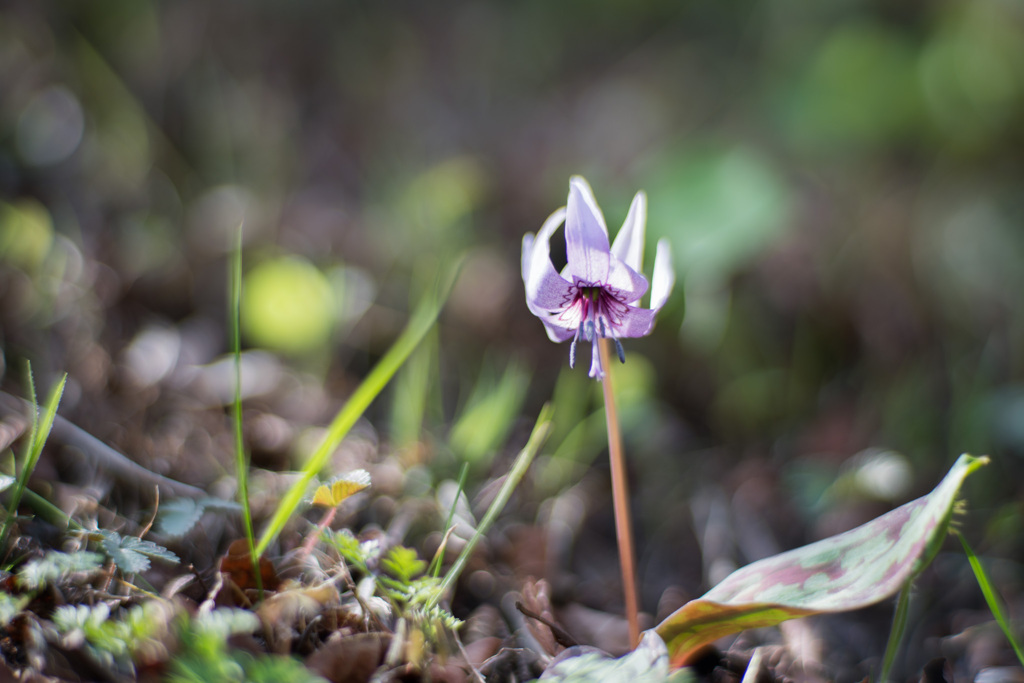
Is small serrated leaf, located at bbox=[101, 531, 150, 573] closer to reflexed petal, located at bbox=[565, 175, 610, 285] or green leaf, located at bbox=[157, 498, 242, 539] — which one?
green leaf, located at bbox=[157, 498, 242, 539]

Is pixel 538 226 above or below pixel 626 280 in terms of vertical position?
above

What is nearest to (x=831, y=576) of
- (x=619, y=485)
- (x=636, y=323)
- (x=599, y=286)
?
(x=619, y=485)

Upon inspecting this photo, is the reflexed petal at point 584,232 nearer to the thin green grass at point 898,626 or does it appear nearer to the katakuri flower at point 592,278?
the katakuri flower at point 592,278

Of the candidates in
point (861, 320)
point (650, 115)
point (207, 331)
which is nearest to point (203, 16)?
point (207, 331)

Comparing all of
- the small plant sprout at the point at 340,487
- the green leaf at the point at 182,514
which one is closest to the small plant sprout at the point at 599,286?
the small plant sprout at the point at 340,487

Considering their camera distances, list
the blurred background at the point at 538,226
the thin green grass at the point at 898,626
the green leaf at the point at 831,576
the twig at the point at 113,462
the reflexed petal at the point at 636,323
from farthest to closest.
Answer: the blurred background at the point at 538,226
the twig at the point at 113,462
the reflexed petal at the point at 636,323
the thin green grass at the point at 898,626
the green leaf at the point at 831,576

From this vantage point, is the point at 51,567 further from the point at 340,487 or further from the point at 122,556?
the point at 340,487

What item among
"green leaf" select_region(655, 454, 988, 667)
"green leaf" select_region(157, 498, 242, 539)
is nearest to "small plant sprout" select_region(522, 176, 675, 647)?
"green leaf" select_region(655, 454, 988, 667)
